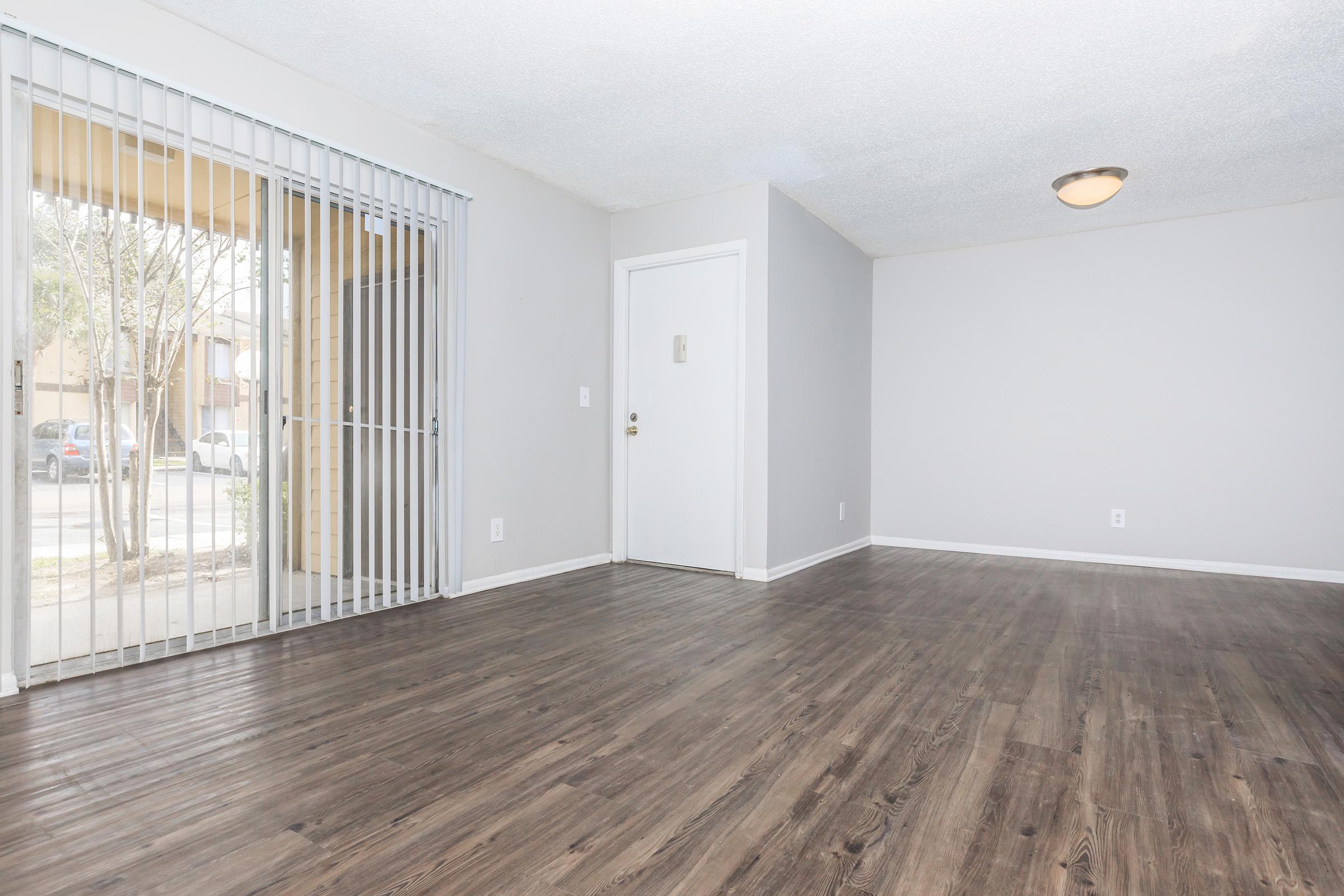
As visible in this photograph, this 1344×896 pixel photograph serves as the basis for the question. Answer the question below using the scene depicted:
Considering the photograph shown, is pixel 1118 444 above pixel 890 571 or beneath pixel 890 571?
above

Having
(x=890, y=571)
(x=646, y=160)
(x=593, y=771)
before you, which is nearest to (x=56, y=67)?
(x=646, y=160)

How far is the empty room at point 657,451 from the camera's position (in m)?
1.64

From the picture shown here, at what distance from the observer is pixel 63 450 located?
7.91 ft

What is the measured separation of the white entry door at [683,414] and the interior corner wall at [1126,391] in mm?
2176

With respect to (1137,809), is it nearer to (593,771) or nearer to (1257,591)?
(593,771)

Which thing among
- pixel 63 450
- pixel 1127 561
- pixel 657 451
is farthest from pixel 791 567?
pixel 63 450

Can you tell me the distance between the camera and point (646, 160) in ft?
13.3

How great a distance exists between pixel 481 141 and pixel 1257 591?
17.2 ft

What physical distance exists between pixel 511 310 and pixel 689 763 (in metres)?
3.01

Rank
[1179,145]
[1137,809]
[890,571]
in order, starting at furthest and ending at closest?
[890,571] → [1179,145] → [1137,809]

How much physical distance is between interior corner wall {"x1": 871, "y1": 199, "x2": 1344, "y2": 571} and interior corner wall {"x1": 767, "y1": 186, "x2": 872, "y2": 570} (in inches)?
Result: 14.6

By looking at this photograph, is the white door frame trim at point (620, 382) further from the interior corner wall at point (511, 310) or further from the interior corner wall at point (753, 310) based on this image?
Result: the interior corner wall at point (753, 310)

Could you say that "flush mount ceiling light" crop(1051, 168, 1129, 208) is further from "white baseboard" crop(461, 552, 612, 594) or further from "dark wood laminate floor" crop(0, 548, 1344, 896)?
"white baseboard" crop(461, 552, 612, 594)

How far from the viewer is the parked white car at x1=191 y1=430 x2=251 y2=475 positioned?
277cm
